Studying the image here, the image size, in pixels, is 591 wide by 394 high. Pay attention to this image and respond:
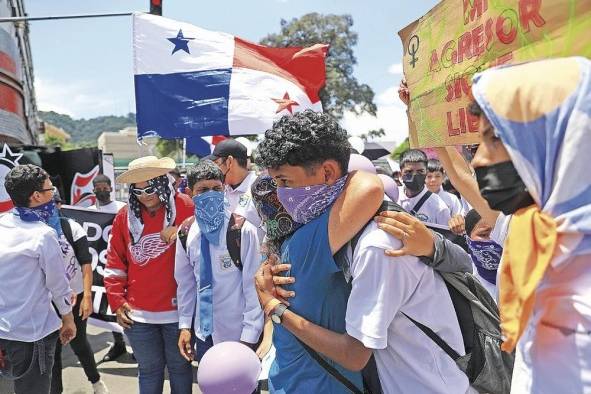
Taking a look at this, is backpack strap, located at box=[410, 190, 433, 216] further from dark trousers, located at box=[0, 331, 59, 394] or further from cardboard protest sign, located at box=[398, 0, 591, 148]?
dark trousers, located at box=[0, 331, 59, 394]

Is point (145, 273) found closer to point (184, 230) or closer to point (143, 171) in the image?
point (184, 230)

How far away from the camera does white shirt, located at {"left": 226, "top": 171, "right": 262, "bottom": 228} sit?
13.1 ft

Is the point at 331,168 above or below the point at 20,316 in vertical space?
above

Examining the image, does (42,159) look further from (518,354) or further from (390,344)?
(518,354)

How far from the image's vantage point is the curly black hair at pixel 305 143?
1.60 metres

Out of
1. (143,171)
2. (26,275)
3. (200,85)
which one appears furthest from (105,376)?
(200,85)

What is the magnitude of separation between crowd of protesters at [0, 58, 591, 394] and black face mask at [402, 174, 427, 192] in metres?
2.22

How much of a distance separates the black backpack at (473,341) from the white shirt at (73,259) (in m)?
2.86

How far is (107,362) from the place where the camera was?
534 centimetres

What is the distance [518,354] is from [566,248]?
33 cm

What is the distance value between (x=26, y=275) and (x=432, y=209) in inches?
153

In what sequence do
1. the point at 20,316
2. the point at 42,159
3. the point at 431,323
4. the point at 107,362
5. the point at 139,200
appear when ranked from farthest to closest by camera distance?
the point at 42,159, the point at 107,362, the point at 139,200, the point at 20,316, the point at 431,323

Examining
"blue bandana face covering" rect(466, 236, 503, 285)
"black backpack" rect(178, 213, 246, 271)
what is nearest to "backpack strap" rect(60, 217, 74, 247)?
"black backpack" rect(178, 213, 246, 271)

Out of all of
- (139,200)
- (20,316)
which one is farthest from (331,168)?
(20,316)
